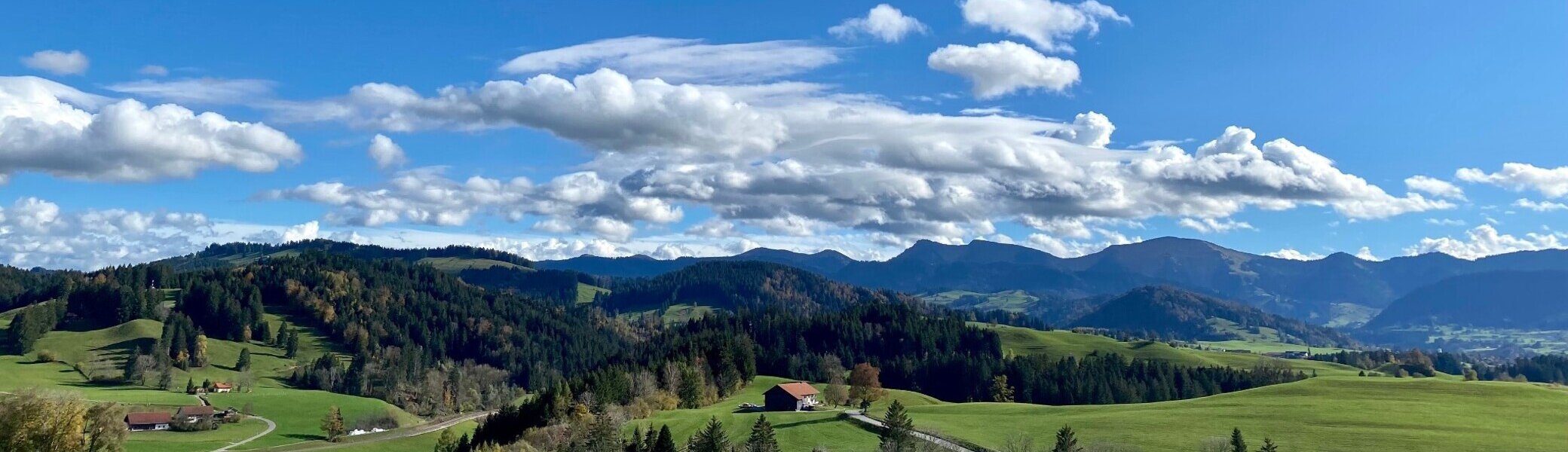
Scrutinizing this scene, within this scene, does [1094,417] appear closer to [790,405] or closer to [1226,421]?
[1226,421]

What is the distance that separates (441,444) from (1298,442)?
3937 inches

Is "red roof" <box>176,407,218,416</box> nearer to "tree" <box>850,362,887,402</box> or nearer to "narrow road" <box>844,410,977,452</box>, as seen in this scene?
"tree" <box>850,362,887,402</box>

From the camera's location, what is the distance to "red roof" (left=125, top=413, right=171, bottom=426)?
16725 cm

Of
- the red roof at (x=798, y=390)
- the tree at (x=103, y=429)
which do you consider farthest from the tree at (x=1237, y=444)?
the tree at (x=103, y=429)

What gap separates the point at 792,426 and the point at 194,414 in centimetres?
12513

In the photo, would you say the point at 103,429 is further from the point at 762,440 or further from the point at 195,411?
the point at 195,411

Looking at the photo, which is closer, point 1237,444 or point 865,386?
point 1237,444

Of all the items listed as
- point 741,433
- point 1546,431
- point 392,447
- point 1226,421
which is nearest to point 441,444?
point 392,447

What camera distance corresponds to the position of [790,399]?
145m

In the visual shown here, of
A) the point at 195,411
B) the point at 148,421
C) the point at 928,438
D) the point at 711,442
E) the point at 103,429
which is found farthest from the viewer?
the point at 195,411

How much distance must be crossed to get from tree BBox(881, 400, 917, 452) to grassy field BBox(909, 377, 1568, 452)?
9237 mm

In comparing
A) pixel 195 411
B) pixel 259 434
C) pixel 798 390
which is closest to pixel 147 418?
pixel 195 411

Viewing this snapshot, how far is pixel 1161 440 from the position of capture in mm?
98000

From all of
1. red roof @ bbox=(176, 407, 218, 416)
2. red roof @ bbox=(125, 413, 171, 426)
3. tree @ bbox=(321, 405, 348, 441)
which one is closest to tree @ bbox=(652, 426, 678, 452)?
tree @ bbox=(321, 405, 348, 441)
